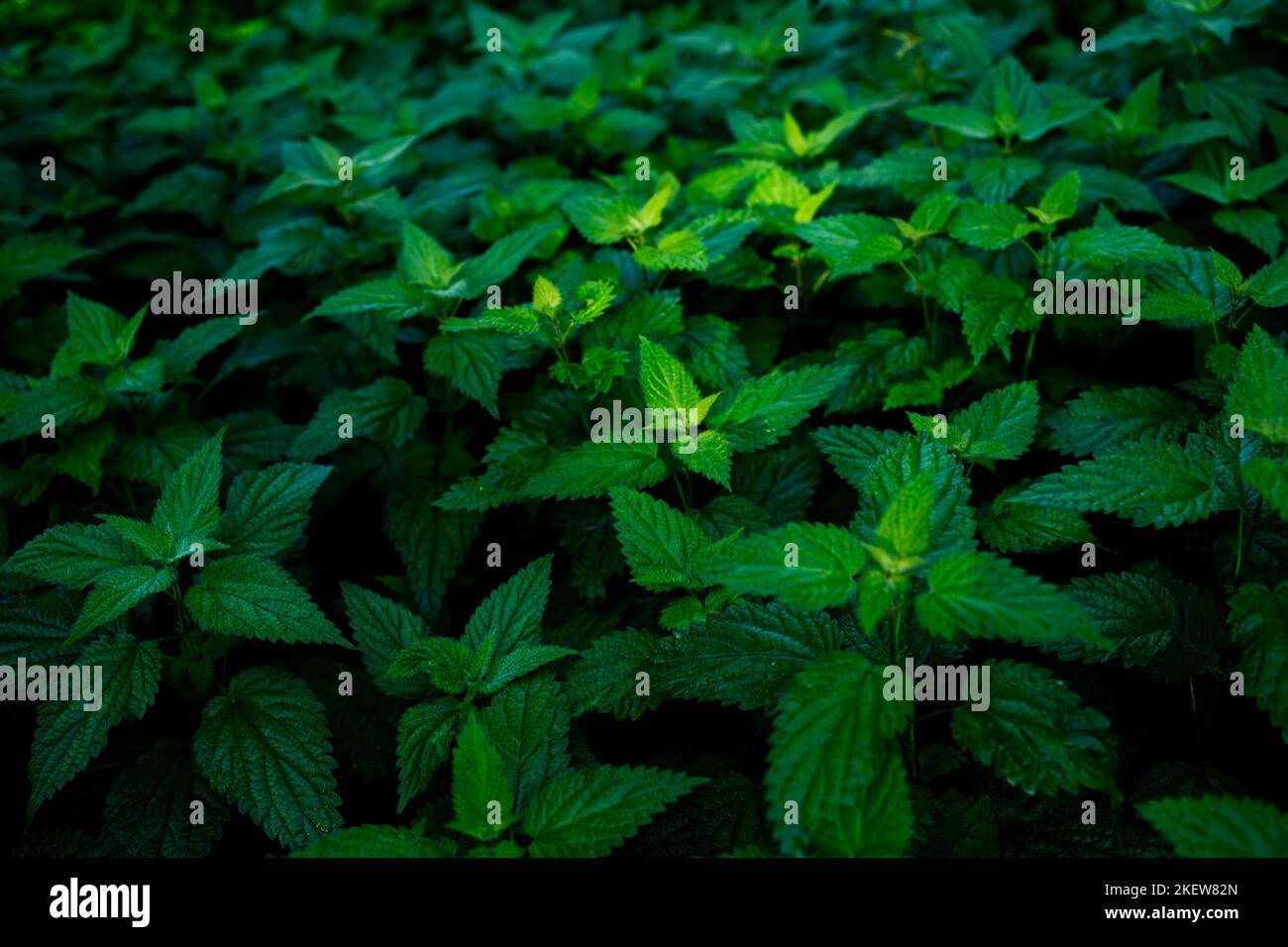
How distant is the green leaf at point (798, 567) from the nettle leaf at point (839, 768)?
6.3 inches

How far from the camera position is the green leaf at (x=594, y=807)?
6.50 feet

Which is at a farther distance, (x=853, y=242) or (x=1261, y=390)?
Result: (x=853, y=242)

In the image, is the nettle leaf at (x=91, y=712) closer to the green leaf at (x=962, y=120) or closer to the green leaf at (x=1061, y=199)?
the green leaf at (x=1061, y=199)

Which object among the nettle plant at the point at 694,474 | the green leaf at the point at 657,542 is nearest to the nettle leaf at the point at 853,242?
the nettle plant at the point at 694,474

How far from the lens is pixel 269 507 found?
2.70m

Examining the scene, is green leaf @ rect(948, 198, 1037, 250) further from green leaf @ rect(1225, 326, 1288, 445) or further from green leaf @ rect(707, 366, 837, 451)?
green leaf @ rect(1225, 326, 1288, 445)

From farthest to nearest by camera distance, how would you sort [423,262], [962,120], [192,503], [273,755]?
[962,120], [423,262], [192,503], [273,755]

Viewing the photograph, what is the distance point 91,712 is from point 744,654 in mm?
1599

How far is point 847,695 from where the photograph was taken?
1.92 m

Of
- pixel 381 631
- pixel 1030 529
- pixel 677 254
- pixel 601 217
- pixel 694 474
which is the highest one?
pixel 601 217

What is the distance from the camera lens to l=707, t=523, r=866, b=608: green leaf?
1.98 meters

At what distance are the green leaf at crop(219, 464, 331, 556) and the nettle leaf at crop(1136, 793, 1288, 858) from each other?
7.19 ft

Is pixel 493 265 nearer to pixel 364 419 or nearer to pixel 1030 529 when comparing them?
pixel 364 419

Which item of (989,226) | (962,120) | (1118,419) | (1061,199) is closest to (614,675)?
(1118,419)
